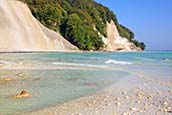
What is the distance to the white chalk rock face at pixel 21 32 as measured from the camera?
233 ft

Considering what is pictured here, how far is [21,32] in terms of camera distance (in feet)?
249

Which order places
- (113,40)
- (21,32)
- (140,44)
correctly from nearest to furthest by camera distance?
(21,32) < (113,40) < (140,44)

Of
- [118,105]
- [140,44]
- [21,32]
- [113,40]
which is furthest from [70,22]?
[118,105]

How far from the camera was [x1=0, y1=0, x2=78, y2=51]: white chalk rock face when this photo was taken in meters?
71.1

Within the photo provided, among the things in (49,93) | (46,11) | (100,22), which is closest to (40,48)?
(46,11)

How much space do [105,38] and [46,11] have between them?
127 feet

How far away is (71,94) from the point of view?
495 inches

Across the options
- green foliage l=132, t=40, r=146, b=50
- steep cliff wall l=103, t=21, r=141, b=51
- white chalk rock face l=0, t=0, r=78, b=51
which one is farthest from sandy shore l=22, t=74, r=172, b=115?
green foliage l=132, t=40, r=146, b=50

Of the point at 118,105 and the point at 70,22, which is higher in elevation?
the point at 70,22

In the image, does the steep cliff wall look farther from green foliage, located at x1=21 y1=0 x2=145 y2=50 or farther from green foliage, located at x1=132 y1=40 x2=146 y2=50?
green foliage, located at x1=132 y1=40 x2=146 y2=50

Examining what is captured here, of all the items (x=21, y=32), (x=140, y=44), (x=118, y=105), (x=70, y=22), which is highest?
(x=70, y=22)

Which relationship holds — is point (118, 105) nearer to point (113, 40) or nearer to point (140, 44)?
point (113, 40)

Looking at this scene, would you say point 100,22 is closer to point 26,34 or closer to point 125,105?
point 26,34

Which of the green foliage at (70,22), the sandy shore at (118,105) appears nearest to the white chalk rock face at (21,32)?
the green foliage at (70,22)
